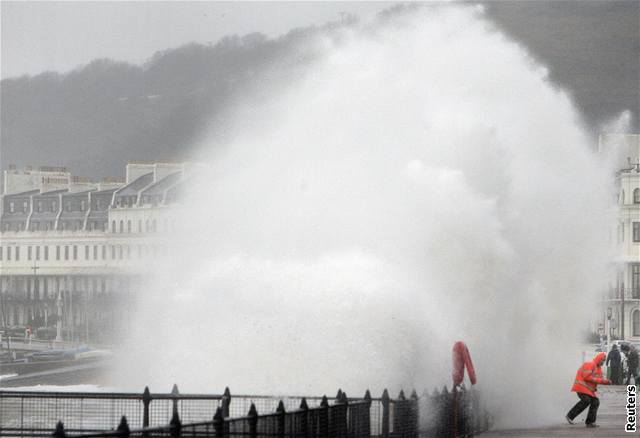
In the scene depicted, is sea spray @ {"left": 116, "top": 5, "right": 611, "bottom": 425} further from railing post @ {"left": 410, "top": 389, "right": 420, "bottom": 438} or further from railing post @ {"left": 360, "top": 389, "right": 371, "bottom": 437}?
railing post @ {"left": 360, "top": 389, "right": 371, "bottom": 437}

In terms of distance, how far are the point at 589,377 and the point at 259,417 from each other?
1726 cm

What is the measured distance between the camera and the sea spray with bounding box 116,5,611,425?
3516 cm

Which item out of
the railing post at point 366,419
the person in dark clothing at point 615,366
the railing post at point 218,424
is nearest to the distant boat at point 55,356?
the person in dark clothing at point 615,366

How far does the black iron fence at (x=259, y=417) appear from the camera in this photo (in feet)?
64.4

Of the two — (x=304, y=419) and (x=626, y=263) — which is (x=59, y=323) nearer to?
(x=626, y=263)

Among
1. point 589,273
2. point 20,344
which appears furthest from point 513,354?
point 20,344

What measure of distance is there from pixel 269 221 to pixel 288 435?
2674 centimetres

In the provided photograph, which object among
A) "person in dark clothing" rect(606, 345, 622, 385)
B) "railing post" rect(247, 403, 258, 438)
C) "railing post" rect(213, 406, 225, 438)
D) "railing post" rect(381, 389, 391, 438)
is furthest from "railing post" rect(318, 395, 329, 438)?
"person in dark clothing" rect(606, 345, 622, 385)

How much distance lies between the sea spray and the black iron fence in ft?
7.26

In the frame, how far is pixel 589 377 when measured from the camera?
36562 mm

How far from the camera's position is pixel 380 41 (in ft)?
185

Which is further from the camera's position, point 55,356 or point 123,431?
point 55,356

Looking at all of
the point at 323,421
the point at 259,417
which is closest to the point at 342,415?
the point at 323,421

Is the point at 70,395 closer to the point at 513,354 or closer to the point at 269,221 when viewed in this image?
the point at 513,354
